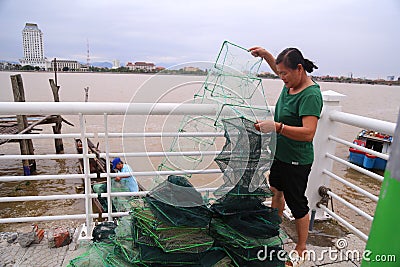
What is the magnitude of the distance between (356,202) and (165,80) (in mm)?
6729

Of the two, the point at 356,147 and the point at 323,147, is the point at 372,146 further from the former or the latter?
the point at 356,147

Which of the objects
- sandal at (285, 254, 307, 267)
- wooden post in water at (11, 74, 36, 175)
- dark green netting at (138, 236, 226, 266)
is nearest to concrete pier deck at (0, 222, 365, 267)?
sandal at (285, 254, 307, 267)

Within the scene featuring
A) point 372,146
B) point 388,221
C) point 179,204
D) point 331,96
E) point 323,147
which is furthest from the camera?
point 372,146

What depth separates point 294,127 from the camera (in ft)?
5.12

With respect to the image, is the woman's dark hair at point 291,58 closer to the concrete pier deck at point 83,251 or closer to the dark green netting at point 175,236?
the dark green netting at point 175,236

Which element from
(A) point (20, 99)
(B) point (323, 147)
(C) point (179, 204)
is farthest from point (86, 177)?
(A) point (20, 99)

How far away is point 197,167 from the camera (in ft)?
4.51

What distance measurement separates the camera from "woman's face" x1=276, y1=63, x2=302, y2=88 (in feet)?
5.20

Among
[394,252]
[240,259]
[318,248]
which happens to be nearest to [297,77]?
[240,259]

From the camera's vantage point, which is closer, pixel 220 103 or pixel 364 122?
pixel 220 103

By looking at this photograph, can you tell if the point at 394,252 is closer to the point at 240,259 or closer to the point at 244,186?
the point at 244,186

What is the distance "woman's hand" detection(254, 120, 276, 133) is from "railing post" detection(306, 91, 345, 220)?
3.24ft

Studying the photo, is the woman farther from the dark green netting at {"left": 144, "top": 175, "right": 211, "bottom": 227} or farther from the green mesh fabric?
the dark green netting at {"left": 144, "top": 175, "right": 211, "bottom": 227}

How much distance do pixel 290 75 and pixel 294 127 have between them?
0.96 feet
